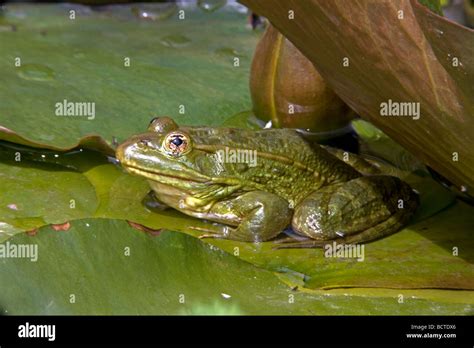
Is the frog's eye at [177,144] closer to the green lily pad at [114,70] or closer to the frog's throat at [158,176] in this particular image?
the frog's throat at [158,176]

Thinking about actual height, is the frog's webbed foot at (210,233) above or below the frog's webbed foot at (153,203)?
below

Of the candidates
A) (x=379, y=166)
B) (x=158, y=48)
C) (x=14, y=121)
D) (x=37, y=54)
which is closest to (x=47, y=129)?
(x=14, y=121)

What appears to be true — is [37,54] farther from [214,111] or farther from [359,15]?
[359,15]

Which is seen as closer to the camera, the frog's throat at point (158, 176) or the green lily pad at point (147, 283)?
the green lily pad at point (147, 283)

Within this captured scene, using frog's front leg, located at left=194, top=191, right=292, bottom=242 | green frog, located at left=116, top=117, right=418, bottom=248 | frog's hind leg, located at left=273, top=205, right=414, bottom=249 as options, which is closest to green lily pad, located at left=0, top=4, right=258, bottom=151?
green frog, located at left=116, top=117, right=418, bottom=248

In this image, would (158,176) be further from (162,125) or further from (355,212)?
(355,212)

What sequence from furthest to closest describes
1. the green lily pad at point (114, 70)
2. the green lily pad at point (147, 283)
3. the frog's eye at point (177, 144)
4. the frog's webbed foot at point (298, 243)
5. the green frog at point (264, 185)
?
the green lily pad at point (114, 70), the frog's eye at point (177, 144), the green frog at point (264, 185), the frog's webbed foot at point (298, 243), the green lily pad at point (147, 283)

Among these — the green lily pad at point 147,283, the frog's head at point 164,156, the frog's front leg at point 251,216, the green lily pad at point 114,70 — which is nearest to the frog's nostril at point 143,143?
the frog's head at point 164,156

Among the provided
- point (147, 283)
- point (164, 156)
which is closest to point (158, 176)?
point (164, 156)
